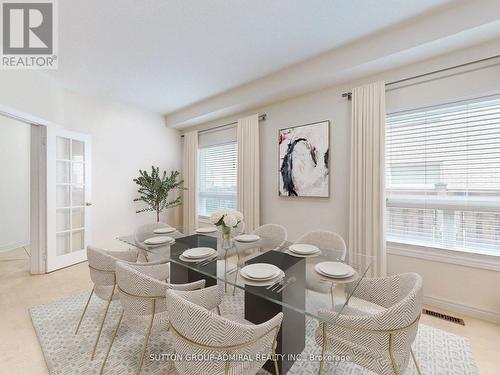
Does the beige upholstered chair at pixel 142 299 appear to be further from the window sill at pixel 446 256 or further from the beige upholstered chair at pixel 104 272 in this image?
the window sill at pixel 446 256

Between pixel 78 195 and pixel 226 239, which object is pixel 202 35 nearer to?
pixel 226 239

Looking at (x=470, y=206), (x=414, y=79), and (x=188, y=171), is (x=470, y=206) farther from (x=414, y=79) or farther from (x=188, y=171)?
(x=188, y=171)

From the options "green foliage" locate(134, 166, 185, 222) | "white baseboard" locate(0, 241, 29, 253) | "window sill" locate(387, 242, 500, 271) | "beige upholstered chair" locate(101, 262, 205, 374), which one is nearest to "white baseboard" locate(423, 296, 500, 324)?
"window sill" locate(387, 242, 500, 271)

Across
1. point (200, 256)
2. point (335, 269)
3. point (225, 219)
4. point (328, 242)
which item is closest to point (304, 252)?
point (335, 269)

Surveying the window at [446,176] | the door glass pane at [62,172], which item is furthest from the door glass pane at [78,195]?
the window at [446,176]

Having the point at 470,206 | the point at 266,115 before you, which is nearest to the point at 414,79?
the point at 470,206

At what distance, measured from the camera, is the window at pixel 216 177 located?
445 cm

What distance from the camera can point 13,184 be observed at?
466 cm

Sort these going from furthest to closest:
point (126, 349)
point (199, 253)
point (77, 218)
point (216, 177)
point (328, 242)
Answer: point (216, 177), point (77, 218), point (328, 242), point (199, 253), point (126, 349)

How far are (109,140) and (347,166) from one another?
4.01 metres

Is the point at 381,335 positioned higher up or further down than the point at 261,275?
further down

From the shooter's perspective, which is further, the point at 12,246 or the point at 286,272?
the point at 12,246

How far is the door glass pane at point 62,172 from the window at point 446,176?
4602mm

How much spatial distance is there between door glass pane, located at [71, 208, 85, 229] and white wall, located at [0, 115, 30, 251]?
210cm
